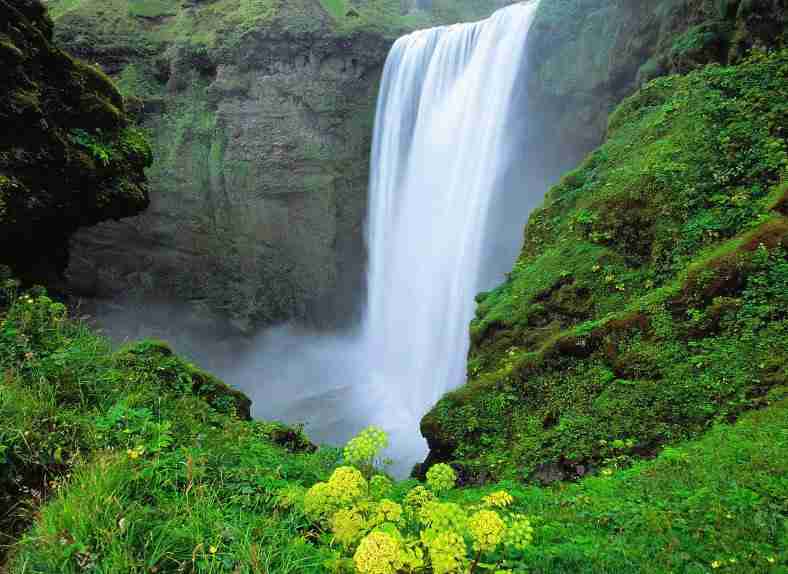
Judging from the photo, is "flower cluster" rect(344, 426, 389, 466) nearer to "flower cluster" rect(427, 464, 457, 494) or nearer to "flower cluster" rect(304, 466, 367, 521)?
"flower cluster" rect(304, 466, 367, 521)

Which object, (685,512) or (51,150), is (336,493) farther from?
(51,150)

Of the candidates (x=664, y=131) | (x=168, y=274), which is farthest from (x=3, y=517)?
(x=168, y=274)

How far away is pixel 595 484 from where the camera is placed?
3.65 metres

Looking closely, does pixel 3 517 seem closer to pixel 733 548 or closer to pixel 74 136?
pixel 733 548

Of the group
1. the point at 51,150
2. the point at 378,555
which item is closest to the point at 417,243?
the point at 51,150

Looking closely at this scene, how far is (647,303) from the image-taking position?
5.14m

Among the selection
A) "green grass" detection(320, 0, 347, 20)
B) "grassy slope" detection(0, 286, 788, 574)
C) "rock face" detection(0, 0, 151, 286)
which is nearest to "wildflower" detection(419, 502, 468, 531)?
"grassy slope" detection(0, 286, 788, 574)

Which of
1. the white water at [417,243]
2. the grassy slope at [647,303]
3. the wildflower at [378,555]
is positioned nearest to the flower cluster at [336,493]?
the wildflower at [378,555]

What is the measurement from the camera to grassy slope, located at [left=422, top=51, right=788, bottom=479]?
14.0 ft

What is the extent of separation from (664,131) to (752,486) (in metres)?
6.24

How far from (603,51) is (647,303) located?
994 centimetres

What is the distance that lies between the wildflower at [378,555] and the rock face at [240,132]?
1875 cm

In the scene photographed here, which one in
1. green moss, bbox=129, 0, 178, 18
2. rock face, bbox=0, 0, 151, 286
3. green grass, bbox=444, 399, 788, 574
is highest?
green moss, bbox=129, 0, 178, 18

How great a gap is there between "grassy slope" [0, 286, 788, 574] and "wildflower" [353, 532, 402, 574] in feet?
1.74
